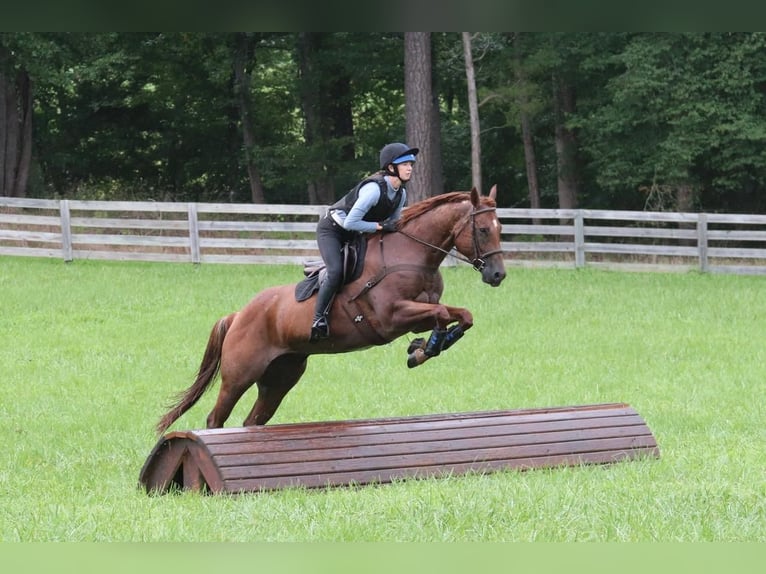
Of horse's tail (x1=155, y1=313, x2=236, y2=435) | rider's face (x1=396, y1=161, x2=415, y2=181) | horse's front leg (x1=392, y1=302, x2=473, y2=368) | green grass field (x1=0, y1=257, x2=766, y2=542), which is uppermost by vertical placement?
rider's face (x1=396, y1=161, x2=415, y2=181)

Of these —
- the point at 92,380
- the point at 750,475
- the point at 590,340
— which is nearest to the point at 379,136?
the point at 590,340

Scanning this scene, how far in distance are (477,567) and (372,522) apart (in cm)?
372

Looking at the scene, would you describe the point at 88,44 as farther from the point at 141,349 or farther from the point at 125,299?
the point at 141,349

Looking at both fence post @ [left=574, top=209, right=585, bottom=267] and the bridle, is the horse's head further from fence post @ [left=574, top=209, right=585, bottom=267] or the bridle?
fence post @ [left=574, top=209, right=585, bottom=267]

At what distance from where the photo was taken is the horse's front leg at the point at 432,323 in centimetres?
722

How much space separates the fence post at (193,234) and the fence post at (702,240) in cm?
1056

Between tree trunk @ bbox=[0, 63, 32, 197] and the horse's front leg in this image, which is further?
tree trunk @ bbox=[0, 63, 32, 197]

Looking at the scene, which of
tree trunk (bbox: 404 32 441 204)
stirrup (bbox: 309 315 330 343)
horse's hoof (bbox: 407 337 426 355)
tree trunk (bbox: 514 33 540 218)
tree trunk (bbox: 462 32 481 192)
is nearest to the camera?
horse's hoof (bbox: 407 337 426 355)

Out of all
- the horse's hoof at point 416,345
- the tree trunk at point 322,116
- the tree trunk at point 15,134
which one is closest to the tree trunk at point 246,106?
the tree trunk at point 322,116

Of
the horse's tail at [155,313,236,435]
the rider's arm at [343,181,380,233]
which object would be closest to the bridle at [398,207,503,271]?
the rider's arm at [343,181,380,233]

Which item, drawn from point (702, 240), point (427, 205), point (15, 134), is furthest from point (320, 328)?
point (15, 134)

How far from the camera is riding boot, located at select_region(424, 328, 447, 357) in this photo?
7.21 meters

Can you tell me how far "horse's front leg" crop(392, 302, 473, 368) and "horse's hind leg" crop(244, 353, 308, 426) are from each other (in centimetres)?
124

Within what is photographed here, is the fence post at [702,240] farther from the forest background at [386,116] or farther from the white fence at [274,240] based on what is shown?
the forest background at [386,116]
